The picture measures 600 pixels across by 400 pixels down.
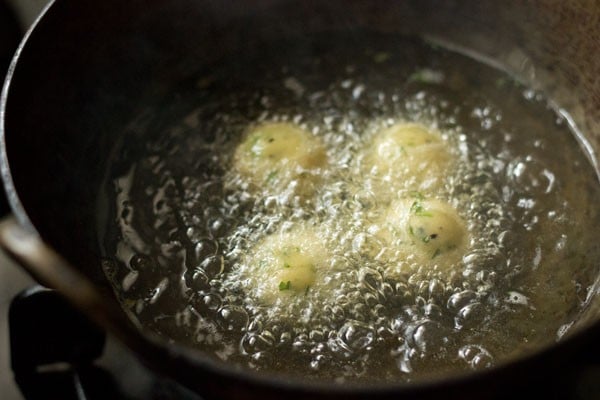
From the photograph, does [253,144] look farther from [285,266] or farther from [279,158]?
[285,266]

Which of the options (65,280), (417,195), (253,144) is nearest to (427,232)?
(417,195)

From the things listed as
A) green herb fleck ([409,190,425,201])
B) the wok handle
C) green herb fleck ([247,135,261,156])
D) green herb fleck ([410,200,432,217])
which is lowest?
green herb fleck ([247,135,261,156])

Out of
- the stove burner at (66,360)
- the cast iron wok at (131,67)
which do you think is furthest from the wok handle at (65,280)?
the stove burner at (66,360)

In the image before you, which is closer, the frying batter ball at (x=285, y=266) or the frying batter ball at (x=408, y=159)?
the frying batter ball at (x=285, y=266)

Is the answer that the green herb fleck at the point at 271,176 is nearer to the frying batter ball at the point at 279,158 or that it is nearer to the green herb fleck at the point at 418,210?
the frying batter ball at the point at 279,158

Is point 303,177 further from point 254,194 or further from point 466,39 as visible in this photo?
point 466,39

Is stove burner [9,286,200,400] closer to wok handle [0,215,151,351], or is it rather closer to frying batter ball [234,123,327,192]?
wok handle [0,215,151,351]

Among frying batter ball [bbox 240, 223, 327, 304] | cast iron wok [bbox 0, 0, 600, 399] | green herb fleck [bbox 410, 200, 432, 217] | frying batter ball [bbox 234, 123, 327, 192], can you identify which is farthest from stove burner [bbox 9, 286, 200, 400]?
green herb fleck [bbox 410, 200, 432, 217]
